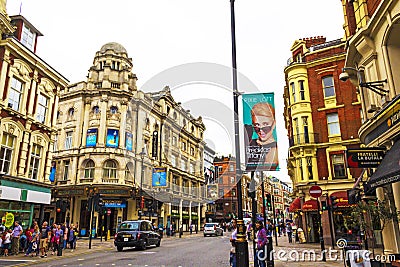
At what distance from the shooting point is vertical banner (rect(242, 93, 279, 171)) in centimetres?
1060

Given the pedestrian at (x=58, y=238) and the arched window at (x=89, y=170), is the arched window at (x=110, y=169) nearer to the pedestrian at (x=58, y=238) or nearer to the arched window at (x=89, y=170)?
the arched window at (x=89, y=170)

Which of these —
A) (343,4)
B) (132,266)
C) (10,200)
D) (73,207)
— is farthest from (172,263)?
(73,207)

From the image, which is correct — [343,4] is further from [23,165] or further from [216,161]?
[216,161]

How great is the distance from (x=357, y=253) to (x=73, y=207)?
3476 centimetres

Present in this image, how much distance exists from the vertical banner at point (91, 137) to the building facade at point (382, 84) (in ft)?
100.0

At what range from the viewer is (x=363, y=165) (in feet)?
34.6

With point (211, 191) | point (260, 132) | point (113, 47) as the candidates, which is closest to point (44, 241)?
point (260, 132)

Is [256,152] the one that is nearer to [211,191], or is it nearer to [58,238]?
[58,238]

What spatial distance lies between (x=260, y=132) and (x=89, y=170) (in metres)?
30.4

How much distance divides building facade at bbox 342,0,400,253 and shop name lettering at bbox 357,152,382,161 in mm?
429

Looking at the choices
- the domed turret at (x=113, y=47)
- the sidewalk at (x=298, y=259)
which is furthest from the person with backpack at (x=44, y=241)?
the domed turret at (x=113, y=47)

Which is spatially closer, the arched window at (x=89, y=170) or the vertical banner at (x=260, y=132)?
the vertical banner at (x=260, y=132)

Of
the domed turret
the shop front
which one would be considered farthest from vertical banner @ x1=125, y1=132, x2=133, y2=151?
the shop front

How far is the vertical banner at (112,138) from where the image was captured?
37.3 meters
